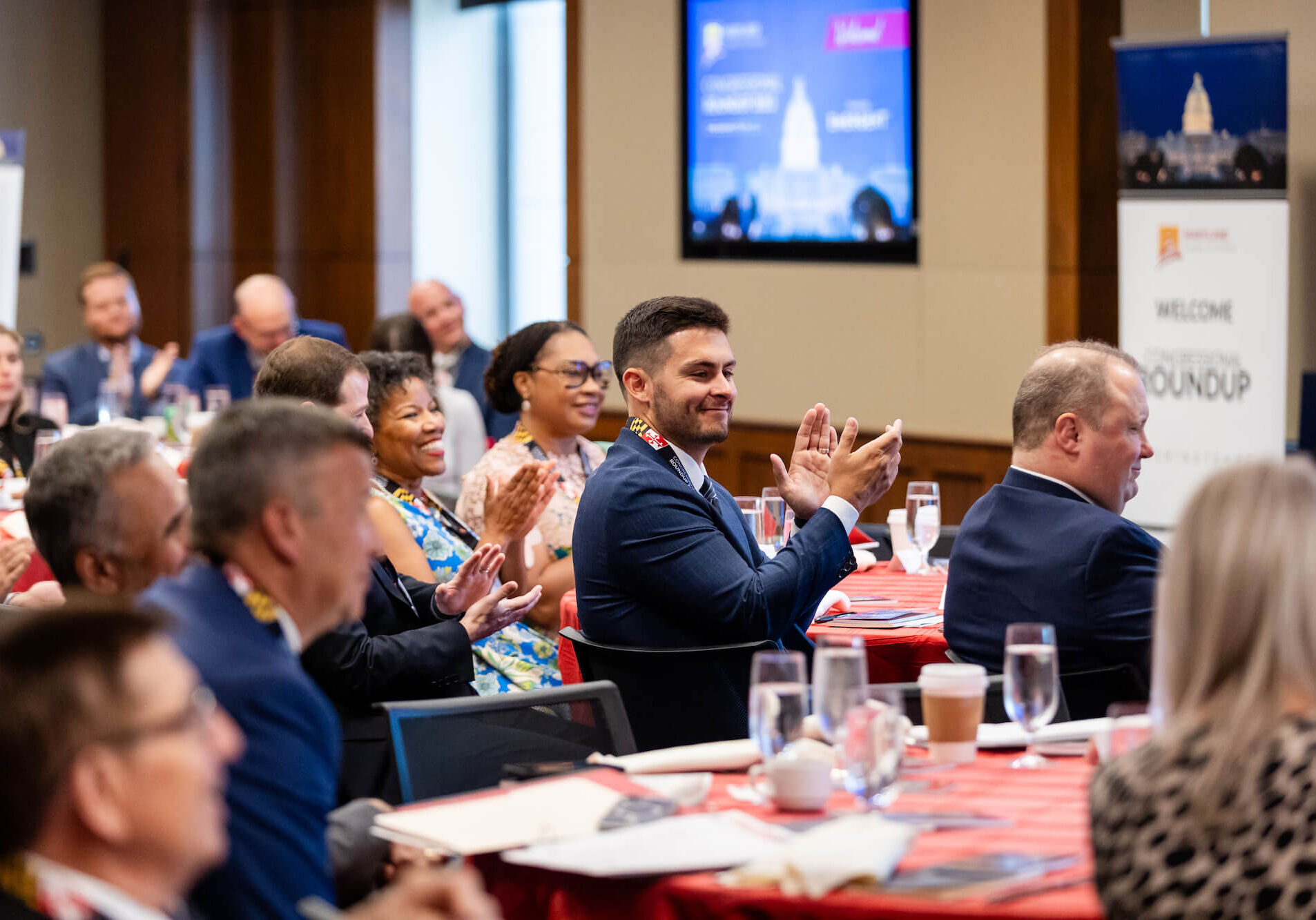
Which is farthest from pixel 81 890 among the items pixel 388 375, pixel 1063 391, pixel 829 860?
pixel 388 375

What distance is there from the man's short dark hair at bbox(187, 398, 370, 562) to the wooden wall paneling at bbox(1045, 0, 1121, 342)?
17.8ft

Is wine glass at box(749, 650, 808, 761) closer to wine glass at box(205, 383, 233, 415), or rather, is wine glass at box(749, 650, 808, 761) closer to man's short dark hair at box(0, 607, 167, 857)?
man's short dark hair at box(0, 607, 167, 857)

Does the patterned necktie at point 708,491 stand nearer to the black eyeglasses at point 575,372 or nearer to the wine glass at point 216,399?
the black eyeglasses at point 575,372

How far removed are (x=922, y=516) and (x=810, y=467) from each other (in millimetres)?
832

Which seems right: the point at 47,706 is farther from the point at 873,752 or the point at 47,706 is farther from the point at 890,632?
the point at 890,632

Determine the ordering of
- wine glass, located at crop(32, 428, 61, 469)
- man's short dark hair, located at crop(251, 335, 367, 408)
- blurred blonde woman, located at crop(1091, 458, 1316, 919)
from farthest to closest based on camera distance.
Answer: wine glass, located at crop(32, 428, 61, 469), man's short dark hair, located at crop(251, 335, 367, 408), blurred blonde woman, located at crop(1091, 458, 1316, 919)

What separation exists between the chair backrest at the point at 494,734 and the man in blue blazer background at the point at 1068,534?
2.78 feet

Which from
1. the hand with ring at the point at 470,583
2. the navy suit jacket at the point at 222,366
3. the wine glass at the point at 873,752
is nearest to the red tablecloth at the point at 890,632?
the hand with ring at the point at 470,583

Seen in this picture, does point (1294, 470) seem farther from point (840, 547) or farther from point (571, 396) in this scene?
point (571, 396)

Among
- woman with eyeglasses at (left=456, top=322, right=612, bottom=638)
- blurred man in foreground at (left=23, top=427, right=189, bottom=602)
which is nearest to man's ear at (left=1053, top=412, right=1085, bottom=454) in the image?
woman with eyeglasses at (left=456, top=322, right=612, bottom=638)

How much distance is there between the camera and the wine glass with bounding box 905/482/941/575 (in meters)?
4.16

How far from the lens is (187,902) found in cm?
171

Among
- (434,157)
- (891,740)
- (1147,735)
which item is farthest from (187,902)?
(434,157)

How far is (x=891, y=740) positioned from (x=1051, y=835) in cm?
23
